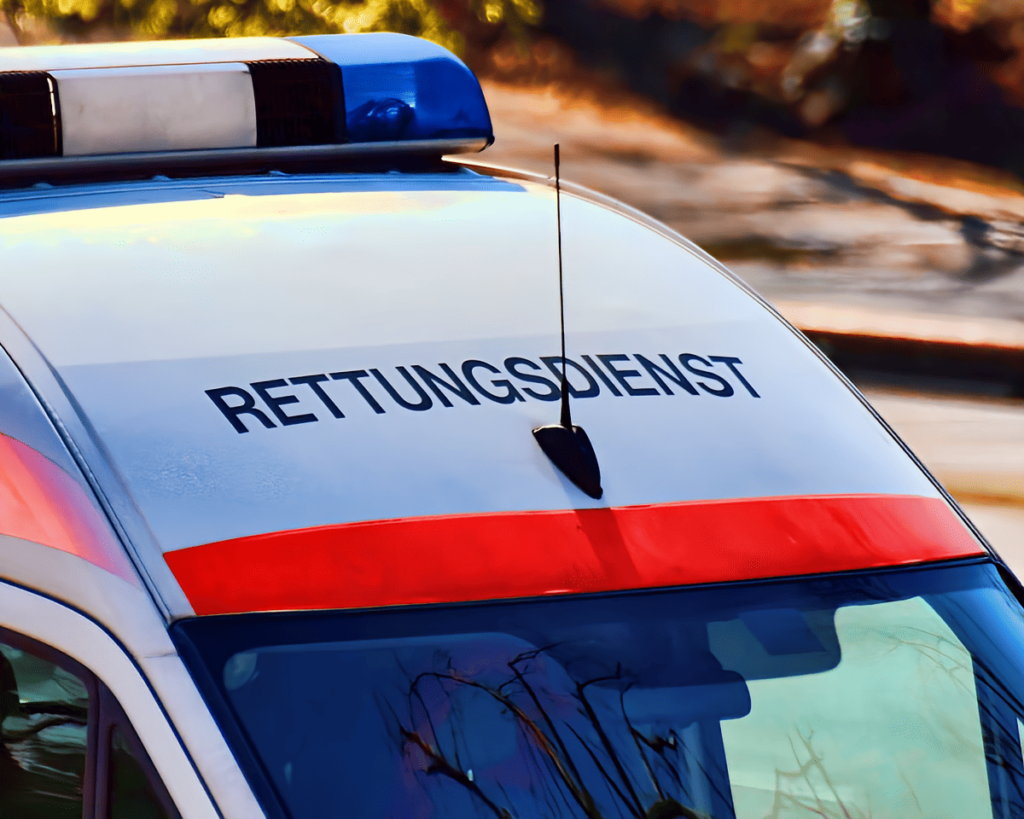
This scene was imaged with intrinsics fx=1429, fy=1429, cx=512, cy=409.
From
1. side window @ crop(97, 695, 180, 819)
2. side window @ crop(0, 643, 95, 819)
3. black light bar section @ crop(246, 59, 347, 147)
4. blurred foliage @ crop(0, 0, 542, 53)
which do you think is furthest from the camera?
blurred foliage @ crop(0, 0, 542, 53)

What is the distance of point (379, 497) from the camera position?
6.28 feet

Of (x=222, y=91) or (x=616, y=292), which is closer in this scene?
(x=616, y=292)

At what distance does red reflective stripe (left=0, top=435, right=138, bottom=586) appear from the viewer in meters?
1.76

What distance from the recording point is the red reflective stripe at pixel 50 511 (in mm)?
1758

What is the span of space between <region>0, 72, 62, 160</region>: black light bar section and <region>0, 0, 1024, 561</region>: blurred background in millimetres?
8959

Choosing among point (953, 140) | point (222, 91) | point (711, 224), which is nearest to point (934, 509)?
point (222, 91)

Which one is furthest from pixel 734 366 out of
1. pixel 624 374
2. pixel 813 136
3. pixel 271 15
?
pixel 813 136

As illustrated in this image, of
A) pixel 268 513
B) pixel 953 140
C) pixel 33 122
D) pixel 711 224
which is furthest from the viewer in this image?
pixel 953 140

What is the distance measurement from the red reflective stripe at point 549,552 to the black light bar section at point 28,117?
1.21 m

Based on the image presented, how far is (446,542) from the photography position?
1.90m

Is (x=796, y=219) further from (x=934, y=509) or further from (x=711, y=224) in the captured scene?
(x=934, y=509)

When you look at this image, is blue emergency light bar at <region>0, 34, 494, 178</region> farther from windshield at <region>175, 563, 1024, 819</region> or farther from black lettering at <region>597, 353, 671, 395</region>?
windshield at <region>175, 563, 1024, 819</region>

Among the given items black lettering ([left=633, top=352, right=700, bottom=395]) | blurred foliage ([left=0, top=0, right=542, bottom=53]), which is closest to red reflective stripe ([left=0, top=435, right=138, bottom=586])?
black lettering ([left=633, top=352, right=700, bottom=395])

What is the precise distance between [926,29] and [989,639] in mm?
23216
